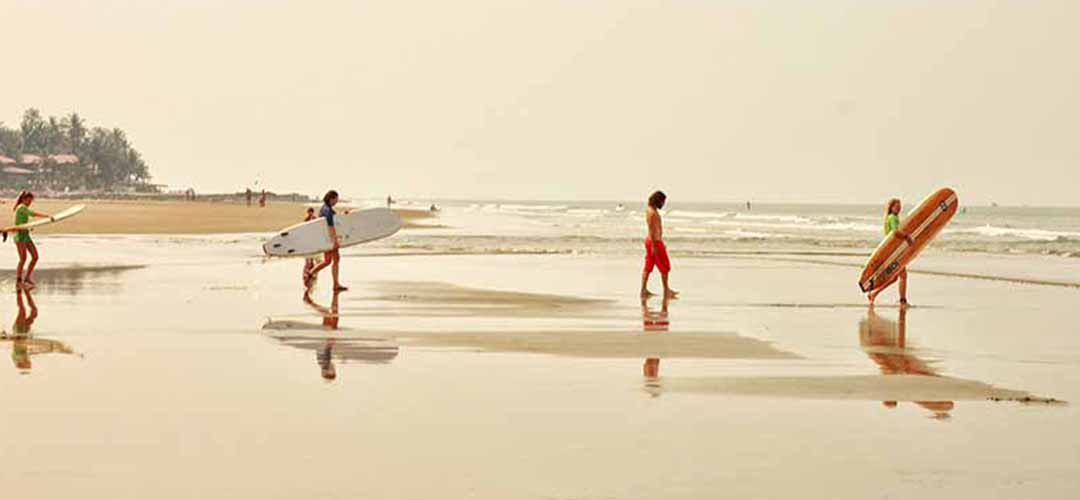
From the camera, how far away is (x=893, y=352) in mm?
13656

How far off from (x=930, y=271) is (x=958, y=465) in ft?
82.0

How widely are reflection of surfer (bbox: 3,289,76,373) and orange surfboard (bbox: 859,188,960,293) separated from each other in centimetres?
1296

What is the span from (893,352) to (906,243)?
24.5ft

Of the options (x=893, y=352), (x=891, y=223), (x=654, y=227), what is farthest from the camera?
(x=891, y=223)

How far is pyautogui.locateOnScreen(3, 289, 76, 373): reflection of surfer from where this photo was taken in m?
12.0

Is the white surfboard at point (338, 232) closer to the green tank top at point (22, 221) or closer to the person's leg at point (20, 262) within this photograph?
the green tank top at point (22, 221)

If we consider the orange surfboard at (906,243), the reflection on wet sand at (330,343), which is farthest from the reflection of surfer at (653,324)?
the orange surfboard at (906,243)

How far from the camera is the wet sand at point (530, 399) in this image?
285 inches

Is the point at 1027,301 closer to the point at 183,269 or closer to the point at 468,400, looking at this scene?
the point at 468,400

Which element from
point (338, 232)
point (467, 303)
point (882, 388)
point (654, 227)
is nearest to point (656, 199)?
point (654, 227)

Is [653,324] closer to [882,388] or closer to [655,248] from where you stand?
[655,248]

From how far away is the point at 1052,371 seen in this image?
12.2 meters

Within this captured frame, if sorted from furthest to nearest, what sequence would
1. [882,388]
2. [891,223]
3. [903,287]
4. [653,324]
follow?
[891,223] → [903,287] → [653,324] → [882,388]

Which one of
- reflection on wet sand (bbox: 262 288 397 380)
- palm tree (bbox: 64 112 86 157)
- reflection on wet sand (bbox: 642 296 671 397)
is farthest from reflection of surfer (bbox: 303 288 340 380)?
palm tree (bbox: 64 112 86 157)
